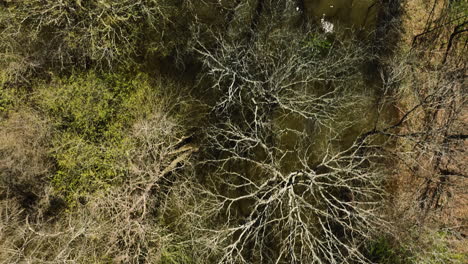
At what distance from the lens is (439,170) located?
8.33 m

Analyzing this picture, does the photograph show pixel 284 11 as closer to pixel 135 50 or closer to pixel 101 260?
pixel 135 50

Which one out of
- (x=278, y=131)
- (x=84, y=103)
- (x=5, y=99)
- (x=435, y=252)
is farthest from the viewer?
(x=278, y=131)

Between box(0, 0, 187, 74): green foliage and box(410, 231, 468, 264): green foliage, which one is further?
box(0, 0, 187, 74): green foliage

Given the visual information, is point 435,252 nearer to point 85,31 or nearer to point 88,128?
point 88,128

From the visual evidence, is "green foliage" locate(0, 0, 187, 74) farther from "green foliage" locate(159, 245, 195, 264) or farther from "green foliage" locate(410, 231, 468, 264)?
"green foliage" locate(410, 231, 468, 264)

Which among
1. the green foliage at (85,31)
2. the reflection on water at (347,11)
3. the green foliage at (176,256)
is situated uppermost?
the reflection on water at (347,11)

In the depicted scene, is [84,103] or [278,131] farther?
[278,131]

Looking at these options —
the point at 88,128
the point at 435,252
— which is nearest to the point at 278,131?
the point at 435,252

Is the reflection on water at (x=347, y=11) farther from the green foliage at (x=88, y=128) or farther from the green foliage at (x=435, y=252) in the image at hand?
the green foliage at (x=435, y=252)

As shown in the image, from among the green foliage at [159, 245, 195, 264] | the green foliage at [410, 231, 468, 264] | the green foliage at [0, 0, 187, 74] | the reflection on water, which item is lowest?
the green foliage at [159, 245, 195, 264]

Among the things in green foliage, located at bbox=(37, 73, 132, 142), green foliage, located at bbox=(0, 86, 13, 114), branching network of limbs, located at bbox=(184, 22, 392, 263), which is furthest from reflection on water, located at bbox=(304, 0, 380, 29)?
green foliage, located at bbox=(0, 86, 13, 114)

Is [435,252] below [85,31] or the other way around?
below

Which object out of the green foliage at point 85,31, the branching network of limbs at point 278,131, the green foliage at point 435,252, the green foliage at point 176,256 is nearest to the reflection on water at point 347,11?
the branching network of limbs at point 278,131

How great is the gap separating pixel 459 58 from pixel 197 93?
613cm
